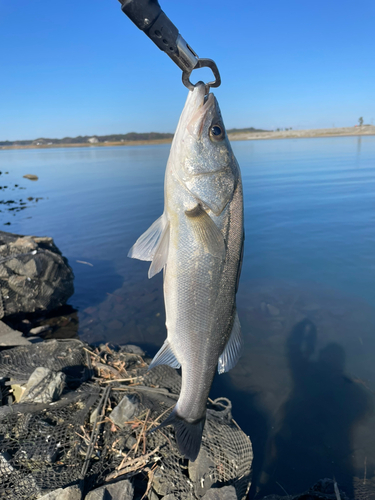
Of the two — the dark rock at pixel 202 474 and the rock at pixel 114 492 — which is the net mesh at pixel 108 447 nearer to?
the dark rock at pixel 202 474

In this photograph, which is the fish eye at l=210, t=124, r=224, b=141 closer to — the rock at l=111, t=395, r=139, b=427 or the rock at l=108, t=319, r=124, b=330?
the rock at l=111, t=395, r=139, b=427

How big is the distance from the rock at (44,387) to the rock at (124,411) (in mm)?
856

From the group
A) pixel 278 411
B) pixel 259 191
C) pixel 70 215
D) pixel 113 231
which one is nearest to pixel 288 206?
pixel 259 191

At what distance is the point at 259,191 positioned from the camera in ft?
74.1

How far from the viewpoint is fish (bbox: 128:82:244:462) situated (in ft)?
8.97

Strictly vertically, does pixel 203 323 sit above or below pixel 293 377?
above

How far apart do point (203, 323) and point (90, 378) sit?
9.87 feet

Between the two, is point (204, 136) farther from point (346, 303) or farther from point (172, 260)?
point (346, 303)

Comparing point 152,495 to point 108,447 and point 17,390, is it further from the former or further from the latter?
point 17,390

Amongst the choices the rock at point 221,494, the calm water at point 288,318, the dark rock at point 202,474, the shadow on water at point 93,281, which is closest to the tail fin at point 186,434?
the rock at point 221,494

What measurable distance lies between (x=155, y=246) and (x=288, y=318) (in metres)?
5.97

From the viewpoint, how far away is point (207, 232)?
8.93 feet

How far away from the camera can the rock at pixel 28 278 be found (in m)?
7.34

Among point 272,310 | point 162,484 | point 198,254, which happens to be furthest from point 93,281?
point 198,254
